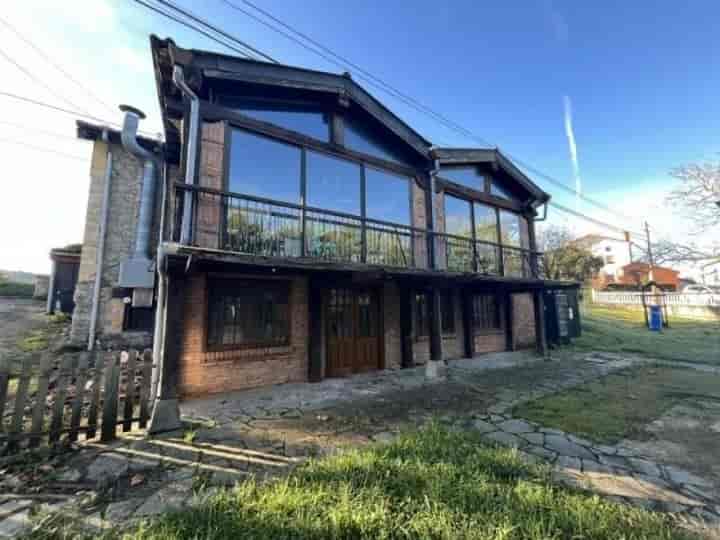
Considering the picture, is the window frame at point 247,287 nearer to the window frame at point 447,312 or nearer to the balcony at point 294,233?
the balcony at point 294,233

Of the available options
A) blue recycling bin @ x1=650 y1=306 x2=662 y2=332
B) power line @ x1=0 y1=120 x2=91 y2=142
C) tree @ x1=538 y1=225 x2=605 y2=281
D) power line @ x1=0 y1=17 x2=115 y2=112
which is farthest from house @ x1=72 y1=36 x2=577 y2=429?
tree @ x1=538 y1=225 x2=605 y2=281

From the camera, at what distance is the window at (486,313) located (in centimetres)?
1055

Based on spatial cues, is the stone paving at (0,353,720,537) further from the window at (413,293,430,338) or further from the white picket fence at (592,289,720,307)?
the white picket fence at (592,289,720,307)

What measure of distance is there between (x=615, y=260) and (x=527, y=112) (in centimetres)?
4762

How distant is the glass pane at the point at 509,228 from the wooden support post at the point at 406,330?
5020 mm

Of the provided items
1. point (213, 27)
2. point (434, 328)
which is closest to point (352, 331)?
point (434, 328)

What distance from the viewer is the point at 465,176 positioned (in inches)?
414

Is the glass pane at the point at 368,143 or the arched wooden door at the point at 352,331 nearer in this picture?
the arched wooden door at the point at 352,331

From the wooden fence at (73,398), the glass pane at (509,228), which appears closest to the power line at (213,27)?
the wooden fence at (73,398)

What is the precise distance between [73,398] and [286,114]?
6444 mm

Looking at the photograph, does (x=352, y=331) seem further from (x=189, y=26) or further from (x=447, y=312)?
(x=189, y=26)

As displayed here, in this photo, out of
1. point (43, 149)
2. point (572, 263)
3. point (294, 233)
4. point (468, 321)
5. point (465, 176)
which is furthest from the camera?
point (572, 263)

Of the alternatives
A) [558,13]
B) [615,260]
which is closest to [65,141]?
[558,13]

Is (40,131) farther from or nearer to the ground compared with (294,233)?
farther from the ground
